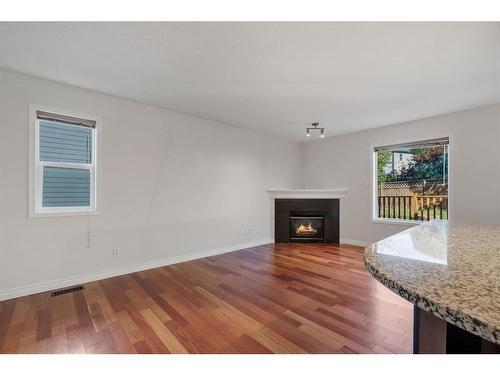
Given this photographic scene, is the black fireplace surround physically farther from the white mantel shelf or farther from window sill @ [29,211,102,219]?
window sill @ [29,211,102,219]

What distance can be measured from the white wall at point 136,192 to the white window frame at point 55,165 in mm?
56

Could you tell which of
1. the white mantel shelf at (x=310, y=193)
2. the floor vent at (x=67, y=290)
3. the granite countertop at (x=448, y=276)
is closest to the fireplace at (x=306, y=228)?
the white mantel shelf at (x=310, y=193)

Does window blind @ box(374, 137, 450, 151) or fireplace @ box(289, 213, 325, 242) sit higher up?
window blind @ box(374, 137, 450, 151)

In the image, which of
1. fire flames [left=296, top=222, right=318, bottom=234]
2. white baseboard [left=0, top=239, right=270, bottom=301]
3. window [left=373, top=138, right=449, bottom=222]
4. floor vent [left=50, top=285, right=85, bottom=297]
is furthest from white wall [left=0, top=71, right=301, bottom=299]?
window [left=373, top=138, right=449, bottom=222]

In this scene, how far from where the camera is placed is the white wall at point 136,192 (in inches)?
96.7

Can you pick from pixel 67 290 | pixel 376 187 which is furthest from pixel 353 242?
pixel 67 290

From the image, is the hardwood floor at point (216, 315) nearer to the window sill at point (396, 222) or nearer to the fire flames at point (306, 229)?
the window sill at point (396, 222)

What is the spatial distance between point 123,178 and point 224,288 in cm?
198

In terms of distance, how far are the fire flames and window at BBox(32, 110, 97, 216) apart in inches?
150

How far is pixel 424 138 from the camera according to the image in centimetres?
395

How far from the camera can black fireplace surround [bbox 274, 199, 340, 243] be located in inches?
197

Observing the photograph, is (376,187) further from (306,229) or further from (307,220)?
(306,229)

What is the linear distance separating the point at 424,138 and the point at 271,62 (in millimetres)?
3292

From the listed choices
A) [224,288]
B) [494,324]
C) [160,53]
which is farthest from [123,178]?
[494,324]
